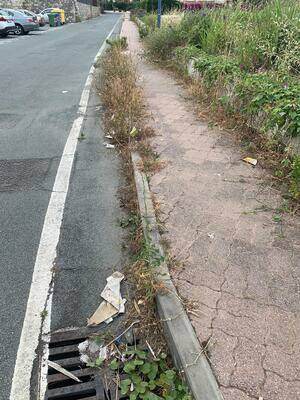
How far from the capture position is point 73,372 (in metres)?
2.15

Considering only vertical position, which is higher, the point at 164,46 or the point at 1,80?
the point at 164,46

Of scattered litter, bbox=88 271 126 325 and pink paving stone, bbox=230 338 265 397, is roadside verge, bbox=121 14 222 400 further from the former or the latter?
scattered litter, bbox=88 271 126 325

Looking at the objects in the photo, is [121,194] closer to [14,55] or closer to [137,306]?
[137,306]

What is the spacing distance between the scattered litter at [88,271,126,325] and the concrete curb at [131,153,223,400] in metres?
0.30

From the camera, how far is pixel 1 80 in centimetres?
952

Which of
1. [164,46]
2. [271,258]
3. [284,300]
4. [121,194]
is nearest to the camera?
[284,300]

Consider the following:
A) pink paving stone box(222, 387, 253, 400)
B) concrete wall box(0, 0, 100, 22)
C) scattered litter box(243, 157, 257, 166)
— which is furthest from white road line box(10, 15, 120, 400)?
concrete wall box(0, 0, 100, 22)

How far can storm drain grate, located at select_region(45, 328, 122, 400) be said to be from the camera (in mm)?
2041

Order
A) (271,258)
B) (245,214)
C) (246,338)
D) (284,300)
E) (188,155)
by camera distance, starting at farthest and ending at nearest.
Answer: (188,155)
(245,214)
(271,258)
(284,300)
(246,338)

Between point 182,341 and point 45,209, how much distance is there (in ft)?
7.18

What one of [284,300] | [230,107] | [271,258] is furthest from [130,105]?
[284,300]

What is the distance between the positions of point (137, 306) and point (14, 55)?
14565mm

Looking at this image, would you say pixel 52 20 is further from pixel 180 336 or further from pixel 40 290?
pixel 180 336

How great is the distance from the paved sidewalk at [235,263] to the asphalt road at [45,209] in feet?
2.14
